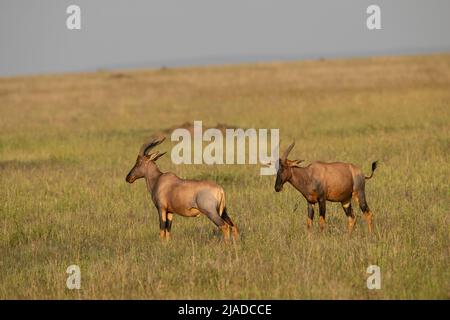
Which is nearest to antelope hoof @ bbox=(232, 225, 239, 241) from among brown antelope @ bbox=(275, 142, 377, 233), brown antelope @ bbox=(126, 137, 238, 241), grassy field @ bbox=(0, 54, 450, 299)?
brown antelope @ bbox=(126, 137, 238, 241)

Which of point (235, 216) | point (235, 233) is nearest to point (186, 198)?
point (235, 233)

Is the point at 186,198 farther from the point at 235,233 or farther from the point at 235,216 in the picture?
the point at 235,216

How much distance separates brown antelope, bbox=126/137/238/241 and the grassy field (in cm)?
33

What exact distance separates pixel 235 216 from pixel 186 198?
254cm

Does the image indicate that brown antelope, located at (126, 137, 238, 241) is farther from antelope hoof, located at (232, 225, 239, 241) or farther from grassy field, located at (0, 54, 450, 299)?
grassy field, located at (0, 54, 450, 299)

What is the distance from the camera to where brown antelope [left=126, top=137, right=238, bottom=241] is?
943 cm

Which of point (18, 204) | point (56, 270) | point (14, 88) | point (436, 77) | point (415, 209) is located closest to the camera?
point (56, 270)

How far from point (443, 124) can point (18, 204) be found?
1509cm

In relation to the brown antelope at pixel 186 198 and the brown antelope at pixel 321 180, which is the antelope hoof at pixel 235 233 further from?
the brown antelope at pixel 321 180

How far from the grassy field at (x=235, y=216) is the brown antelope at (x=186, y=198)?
0.33 m

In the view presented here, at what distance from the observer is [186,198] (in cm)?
959
